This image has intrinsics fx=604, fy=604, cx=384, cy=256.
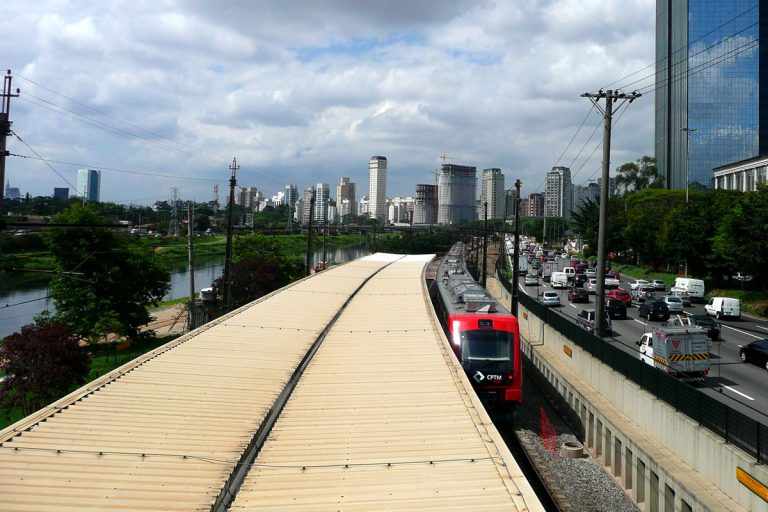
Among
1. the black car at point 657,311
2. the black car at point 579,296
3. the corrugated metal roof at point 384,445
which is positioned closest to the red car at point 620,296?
the black car at point 579,296

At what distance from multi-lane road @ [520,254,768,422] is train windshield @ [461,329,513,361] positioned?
232 inches

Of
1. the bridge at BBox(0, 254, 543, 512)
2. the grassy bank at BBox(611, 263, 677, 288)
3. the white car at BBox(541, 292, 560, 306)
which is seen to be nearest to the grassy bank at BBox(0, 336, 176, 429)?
the bridge at BBox(0, 254, 543, 512)

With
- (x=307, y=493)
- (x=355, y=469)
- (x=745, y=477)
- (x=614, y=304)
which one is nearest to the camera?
(x=307, y=493)

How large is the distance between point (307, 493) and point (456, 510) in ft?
6.18

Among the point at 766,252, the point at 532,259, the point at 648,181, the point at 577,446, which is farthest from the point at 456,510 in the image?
the point at 648,181

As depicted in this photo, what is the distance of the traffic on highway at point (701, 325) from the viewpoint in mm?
19356

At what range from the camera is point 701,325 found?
29.6 m

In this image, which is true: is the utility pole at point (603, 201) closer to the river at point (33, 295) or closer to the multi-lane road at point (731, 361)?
the multi-lane road at point (731, 361)

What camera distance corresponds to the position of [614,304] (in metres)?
37.4

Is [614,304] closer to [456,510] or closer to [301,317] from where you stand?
[301,317]

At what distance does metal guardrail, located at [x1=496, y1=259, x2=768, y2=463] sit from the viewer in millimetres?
10680

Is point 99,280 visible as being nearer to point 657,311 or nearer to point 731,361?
point 657,311

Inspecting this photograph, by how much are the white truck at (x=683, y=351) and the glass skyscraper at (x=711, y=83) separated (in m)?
104

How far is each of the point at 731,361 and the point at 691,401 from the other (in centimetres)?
1315
